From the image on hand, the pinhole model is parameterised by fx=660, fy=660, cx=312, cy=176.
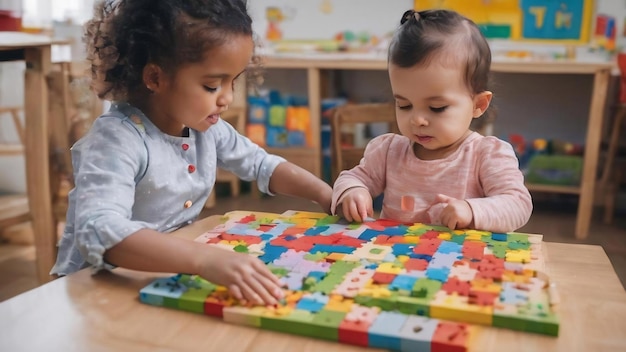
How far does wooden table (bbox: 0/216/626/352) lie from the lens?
695 mm

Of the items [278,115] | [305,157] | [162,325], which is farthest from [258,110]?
[162,325]

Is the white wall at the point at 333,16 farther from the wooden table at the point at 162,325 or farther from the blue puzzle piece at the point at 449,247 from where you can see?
the wooden table at the point at 162,325

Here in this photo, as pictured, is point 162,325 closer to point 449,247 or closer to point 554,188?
point 449,247

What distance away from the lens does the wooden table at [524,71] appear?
309cm

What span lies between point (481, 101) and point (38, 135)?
1768mm

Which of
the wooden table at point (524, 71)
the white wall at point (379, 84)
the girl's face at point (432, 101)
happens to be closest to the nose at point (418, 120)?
the girl's face at point (432, 101)

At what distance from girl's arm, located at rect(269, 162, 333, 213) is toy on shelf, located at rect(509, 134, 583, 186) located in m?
2.50

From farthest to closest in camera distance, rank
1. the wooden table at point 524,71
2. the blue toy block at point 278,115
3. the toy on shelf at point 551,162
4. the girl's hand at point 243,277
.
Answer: the blue toy block at point 278,115
the toy on shelf at point 551,162
the wooden table at point 524,71
the girl's hand at point 243,277

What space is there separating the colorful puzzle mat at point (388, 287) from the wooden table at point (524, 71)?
2.34m

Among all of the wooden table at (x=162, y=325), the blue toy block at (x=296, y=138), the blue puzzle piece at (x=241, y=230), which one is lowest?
the blue toy block at (x=296, y=138)

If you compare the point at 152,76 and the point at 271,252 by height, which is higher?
the point at 152,76

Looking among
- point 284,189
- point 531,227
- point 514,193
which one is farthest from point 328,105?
point 514,193

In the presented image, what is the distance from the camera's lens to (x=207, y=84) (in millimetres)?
1105

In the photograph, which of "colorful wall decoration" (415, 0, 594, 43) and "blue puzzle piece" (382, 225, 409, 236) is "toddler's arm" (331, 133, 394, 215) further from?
"colorful wall decoration" (415, 0, 594, 43)
